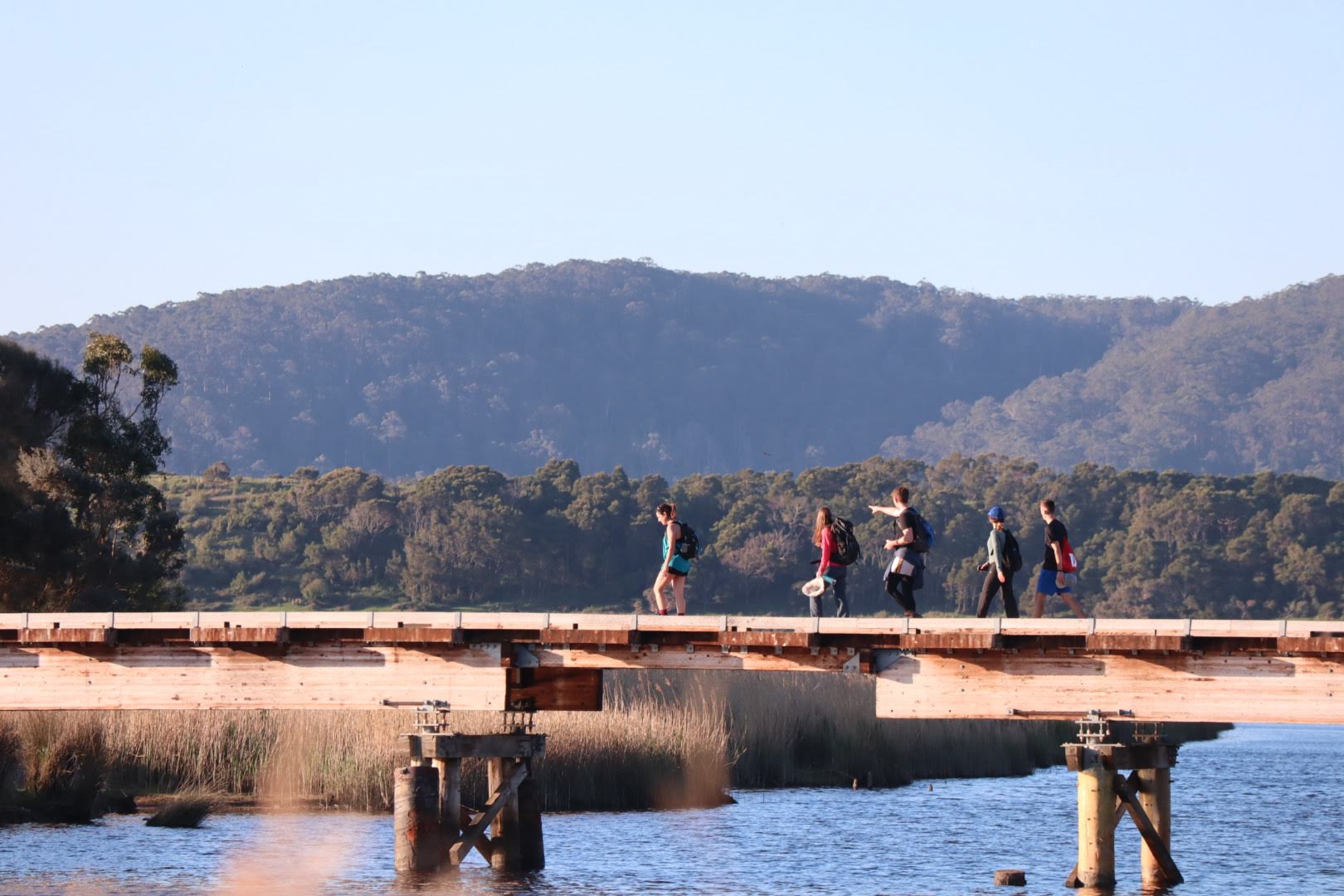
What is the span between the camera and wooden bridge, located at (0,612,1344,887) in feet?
71.8

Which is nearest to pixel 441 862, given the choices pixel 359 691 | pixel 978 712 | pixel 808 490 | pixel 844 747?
pixel 359 691

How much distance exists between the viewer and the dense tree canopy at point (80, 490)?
46.8 metres

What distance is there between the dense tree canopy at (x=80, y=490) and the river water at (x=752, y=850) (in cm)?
1459

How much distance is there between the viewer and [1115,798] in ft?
78.6

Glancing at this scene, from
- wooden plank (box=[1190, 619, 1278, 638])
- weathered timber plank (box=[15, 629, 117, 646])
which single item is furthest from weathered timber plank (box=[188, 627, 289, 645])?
wooden plank (box=[1190, 619, 1278, 638])

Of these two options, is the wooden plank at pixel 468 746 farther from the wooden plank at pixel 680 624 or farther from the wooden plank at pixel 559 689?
the wooden plank at pixel 680 624

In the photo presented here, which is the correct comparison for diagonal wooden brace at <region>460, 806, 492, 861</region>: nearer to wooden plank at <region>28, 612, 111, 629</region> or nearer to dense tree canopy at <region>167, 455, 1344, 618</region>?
wooden plank at <region>28, 612, 111, 629</region>

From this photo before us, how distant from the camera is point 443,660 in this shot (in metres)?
24.8

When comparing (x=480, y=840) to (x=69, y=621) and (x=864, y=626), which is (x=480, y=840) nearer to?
(x=69, y=621)

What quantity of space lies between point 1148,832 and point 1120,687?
3.24 meters

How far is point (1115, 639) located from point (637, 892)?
772 cm

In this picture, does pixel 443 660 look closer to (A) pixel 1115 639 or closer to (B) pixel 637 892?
(B) pixel 637 892

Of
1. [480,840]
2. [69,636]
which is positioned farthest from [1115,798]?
[69,636]

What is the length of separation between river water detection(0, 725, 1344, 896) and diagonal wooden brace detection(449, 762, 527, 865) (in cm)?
33
